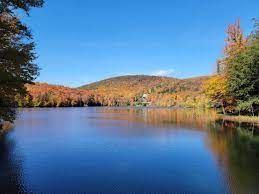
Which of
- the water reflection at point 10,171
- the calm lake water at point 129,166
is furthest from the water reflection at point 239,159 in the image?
the water reflection at point 10,171

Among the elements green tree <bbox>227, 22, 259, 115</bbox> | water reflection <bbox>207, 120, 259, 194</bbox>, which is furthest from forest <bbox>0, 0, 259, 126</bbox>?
water reflection <bbox>207, 120, 259, 194</bbox>

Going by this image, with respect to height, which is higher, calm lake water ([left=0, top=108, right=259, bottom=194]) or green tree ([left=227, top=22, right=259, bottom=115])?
green tree ([left=227, top=22, right=259, bottom=115])

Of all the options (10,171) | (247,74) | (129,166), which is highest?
(247,74)

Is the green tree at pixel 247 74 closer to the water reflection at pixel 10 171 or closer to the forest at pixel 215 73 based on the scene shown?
the forest at pixel 215 73

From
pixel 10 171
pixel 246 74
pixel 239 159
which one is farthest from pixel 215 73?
pixel 10 171

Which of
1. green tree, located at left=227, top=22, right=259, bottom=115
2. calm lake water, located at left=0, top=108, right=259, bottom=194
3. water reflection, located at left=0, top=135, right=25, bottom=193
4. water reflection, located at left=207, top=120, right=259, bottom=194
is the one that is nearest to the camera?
water reflection, located at left=0, top=135, right=25, bottom=193

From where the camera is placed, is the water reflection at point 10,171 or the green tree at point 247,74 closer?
the water reflection at point 10,171

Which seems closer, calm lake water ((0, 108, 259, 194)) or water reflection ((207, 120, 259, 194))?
calm lake water ((0, 108, 259, 194))

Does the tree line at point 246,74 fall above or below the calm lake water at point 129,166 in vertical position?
above

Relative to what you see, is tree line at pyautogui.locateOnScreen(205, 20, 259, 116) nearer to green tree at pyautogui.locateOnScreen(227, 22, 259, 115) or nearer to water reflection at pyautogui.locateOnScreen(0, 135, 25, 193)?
green tree at pyautogui.locateOnScreen(227, 22, 259, 115)

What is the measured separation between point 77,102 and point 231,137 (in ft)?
507

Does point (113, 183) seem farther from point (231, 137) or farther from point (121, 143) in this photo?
point (231, 137)

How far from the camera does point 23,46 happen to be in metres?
22.7

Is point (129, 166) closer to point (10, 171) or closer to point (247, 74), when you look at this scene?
point (10, 171)
